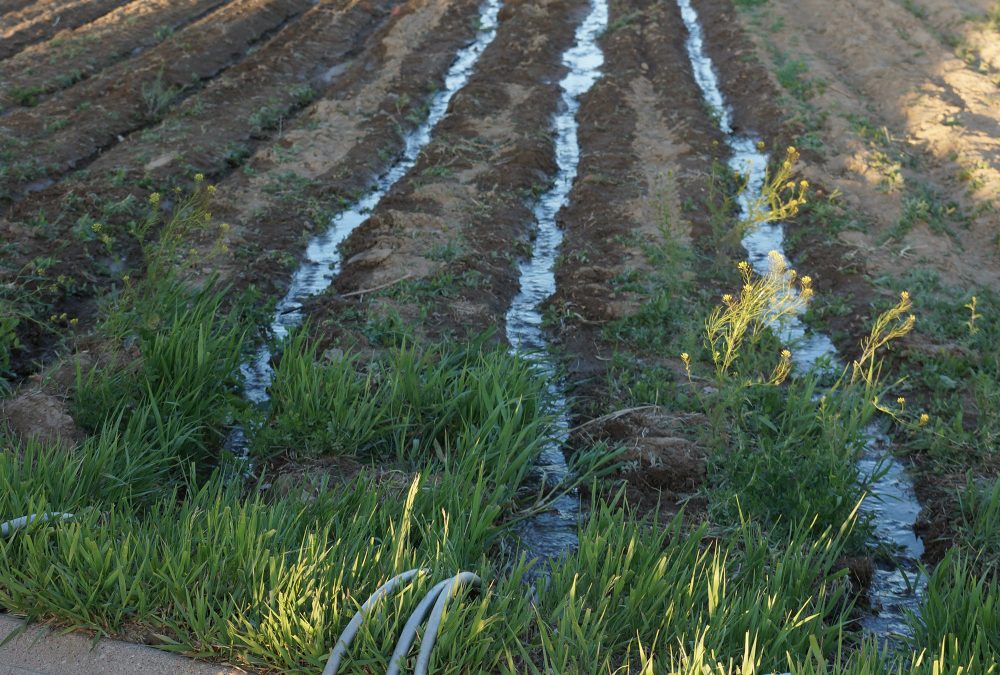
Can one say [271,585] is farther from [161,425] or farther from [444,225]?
[444,225]

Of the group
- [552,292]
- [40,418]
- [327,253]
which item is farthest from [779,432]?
[327,253]

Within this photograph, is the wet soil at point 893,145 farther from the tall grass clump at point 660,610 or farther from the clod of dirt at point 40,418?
the clod of dirt at point 40,418

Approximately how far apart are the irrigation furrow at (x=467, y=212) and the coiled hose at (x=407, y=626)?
9.71 feet

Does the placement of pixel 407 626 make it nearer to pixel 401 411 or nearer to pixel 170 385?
pixel 401 411

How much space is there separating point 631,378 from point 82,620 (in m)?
Result: 3.19

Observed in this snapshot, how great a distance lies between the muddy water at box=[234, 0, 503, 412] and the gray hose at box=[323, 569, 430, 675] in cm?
219

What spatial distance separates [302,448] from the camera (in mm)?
4383

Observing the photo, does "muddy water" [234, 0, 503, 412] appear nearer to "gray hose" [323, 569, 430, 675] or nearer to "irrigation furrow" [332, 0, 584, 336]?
"irrigation furrow" [332, 0, 584, 336]

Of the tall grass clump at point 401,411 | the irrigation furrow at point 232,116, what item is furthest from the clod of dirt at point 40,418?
the irrigation furrow at point 232,116

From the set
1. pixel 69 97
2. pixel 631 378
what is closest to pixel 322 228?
pixel 631 378

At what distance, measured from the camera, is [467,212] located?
24.5 ft

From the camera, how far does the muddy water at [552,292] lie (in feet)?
14.1

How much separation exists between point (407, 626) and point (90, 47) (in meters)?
10.9

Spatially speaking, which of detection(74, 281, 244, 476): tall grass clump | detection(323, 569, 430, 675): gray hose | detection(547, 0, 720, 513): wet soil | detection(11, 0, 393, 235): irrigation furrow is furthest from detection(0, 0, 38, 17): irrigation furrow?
detection(323, 569, 430, 675): gray hose
